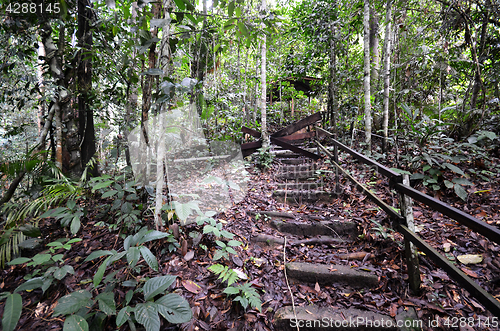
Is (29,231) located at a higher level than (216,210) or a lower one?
higher

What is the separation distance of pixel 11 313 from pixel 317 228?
9.35 feet

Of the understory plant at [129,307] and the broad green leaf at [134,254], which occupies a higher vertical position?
the broad green leaf at [134,254]

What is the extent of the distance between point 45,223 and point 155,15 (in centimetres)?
282

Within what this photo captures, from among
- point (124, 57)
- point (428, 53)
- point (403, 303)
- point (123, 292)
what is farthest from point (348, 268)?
point (428, 53)

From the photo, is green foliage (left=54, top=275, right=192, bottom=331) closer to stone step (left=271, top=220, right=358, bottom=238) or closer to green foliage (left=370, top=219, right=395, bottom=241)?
stone step (left=271, top=220, right=358, bottom=238)

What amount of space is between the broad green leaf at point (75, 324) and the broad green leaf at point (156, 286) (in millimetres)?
338

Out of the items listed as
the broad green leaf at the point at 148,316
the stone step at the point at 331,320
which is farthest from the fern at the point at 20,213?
the stone step at the point at 331,320

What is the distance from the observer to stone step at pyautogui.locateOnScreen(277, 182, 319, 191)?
4.09 meters

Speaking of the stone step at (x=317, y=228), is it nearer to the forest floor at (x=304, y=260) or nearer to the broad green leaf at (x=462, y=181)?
the forest floor at (x=304, y=260)

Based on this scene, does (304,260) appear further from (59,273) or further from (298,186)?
(59,273)

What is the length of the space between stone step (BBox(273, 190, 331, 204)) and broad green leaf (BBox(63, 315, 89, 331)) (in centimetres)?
299

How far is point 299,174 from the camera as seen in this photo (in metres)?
4.55

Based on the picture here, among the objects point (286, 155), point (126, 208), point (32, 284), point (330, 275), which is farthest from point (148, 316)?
point (286, 155)

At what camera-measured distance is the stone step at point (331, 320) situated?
1.63m
